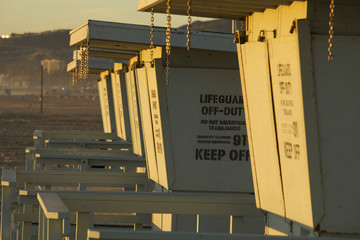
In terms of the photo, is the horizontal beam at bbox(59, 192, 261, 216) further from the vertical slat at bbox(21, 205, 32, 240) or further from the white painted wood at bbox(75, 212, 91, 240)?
the vertical slat at bbox(21, 205, 32, 240)

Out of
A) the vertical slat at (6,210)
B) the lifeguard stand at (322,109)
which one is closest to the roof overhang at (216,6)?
the lifeguard stand at (322,109)

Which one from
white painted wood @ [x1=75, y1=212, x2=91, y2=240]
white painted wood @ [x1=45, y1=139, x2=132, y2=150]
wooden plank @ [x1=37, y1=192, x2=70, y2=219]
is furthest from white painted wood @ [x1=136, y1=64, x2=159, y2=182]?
white painted wood @ [x1=45, y1=139, x2=132, y2=150]

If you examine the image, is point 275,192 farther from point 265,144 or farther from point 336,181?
point 336,181

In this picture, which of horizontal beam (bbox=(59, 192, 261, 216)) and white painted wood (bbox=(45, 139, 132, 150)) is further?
white painted wood (bbox=(45, 139, 132, 150))

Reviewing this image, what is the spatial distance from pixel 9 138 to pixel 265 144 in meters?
36.2

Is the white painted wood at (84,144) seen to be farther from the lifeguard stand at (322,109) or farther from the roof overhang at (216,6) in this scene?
the lifeguard stand at (322,109)

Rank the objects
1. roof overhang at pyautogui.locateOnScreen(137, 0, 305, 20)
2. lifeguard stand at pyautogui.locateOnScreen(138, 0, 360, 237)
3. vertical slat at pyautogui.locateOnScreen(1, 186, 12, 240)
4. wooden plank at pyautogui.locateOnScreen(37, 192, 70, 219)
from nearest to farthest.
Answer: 1. wooden plank at pyautogui.locateOnScreen(37, 192, 70, 219)
2. lifeguard stand at pyautogui.locateOnScreen(138, 0, 360, 237)
3. roof overhang at pyautogui.locateOnScreen(137, 0, 305, 20)
4. vertical slat at pyautogui.locateOnScreen(1, 186, 12, 240)

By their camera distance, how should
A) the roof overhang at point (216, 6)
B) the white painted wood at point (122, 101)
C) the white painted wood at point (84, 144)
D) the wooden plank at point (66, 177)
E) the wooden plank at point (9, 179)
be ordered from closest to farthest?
the roof overhang at point (216, 6)
the wooden plank at point (9, 179)
the wooden plank at point (66, 177)
the white painted wood at point (84, 144)
the white painted wood at point (122, 101)

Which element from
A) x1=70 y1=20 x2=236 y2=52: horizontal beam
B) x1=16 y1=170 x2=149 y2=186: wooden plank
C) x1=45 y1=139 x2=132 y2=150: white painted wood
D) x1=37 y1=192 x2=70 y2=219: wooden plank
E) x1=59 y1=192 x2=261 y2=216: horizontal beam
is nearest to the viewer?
x1=37 y1=192 x2=70 y2=219: wooden plank

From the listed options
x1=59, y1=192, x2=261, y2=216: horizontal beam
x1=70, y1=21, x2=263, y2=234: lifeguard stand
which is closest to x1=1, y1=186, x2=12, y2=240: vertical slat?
x1=59, y1=192, x2=261, y2=216: horizontal beam

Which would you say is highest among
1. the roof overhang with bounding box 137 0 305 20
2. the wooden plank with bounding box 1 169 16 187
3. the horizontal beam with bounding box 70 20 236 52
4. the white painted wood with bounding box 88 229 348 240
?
the horizontal beam with bounding box 70 20 236 52

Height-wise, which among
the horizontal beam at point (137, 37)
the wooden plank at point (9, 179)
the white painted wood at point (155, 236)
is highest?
the horizontal beam at point (137, 37)

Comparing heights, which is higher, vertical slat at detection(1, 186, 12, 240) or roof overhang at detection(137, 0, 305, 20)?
roof overhang at detection(137, 0, 305, 20)

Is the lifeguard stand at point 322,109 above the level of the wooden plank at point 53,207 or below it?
above
